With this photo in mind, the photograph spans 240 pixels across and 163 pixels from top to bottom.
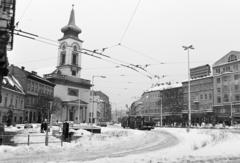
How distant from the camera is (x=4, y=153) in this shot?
17188mm

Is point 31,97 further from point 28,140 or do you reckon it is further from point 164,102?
point 28,140

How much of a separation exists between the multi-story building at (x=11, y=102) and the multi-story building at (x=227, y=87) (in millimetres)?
48498

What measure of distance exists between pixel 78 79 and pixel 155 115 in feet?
119

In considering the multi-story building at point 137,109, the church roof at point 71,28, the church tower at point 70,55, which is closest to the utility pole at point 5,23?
the church tower at point 70,55

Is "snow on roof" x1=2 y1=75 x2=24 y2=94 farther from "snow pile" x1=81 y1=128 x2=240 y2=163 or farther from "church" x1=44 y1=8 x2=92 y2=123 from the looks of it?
"snow pile" x1=81 y1=128 x2=240 y2=163

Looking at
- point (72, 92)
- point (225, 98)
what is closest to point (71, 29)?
point (72, 92)

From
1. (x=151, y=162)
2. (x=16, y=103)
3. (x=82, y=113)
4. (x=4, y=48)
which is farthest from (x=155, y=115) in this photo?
(x=151, y=162)

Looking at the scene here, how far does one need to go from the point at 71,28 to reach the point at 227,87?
5445 centimetres

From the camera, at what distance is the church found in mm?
98188

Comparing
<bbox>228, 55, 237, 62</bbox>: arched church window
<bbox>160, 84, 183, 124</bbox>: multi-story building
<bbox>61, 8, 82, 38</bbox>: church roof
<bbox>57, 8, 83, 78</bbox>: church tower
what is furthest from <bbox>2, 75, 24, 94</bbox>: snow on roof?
<bbox>228, 55, 237, 62</bbox>: arched church window

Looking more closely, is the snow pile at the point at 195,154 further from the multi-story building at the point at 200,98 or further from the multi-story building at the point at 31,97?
the multi-story building at the point at 200,98

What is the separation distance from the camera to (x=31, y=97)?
244 ft

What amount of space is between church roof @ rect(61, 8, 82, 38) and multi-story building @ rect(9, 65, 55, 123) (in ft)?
99.2

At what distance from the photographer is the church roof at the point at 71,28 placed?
10456 cm
